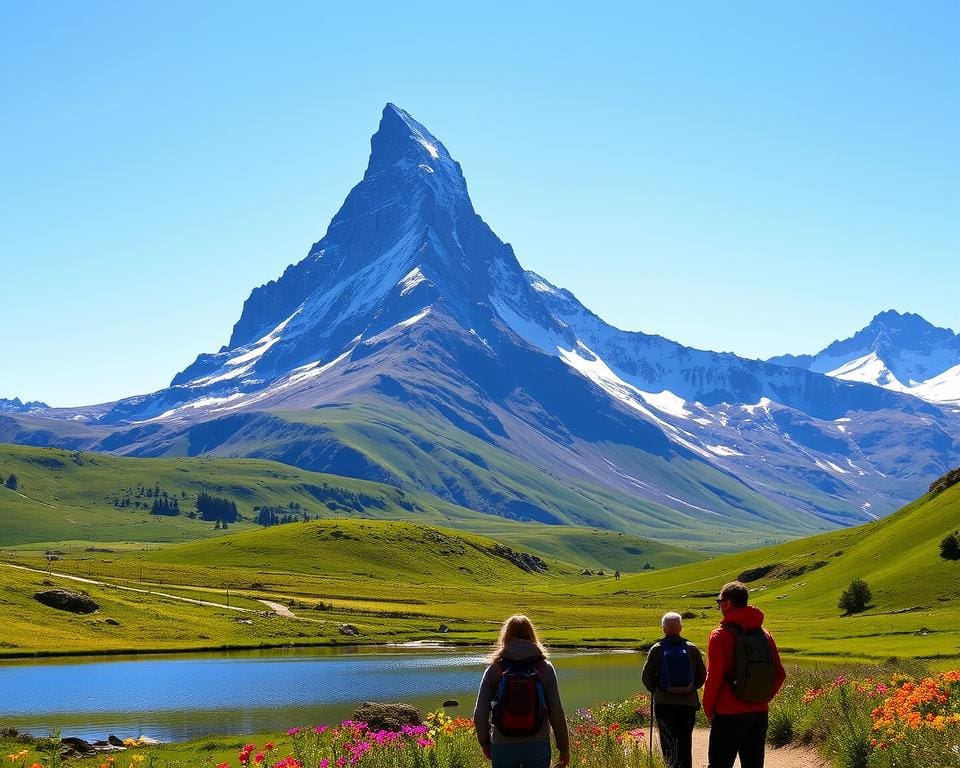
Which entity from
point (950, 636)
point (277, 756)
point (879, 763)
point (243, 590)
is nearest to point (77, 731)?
point (277, 756)

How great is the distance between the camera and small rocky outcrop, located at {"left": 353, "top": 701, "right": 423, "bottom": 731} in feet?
146

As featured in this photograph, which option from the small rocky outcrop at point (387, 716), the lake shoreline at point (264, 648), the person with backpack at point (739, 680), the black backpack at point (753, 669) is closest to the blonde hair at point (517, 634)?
the person with backpack at point (739, 680)

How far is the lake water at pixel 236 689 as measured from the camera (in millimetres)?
55594

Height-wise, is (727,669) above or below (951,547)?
above

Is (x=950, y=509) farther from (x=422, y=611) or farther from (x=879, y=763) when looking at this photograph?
(x=879, y=763)

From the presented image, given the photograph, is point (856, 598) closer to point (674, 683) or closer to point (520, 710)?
point (674, 683)

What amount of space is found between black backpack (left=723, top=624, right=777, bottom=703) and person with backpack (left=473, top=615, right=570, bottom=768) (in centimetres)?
422

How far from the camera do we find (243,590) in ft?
510

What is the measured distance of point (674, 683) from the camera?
71.7 ft

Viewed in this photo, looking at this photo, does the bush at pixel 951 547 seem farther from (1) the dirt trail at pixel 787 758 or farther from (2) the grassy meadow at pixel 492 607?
(1) the dirt trail at pixel 787 758

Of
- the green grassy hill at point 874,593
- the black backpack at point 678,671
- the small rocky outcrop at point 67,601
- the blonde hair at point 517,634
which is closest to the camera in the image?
the blonde hair at point 517,634

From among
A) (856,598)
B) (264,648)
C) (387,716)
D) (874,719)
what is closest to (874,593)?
(856,598)

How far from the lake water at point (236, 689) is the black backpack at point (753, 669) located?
3774 centimetres

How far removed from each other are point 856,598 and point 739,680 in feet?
333
